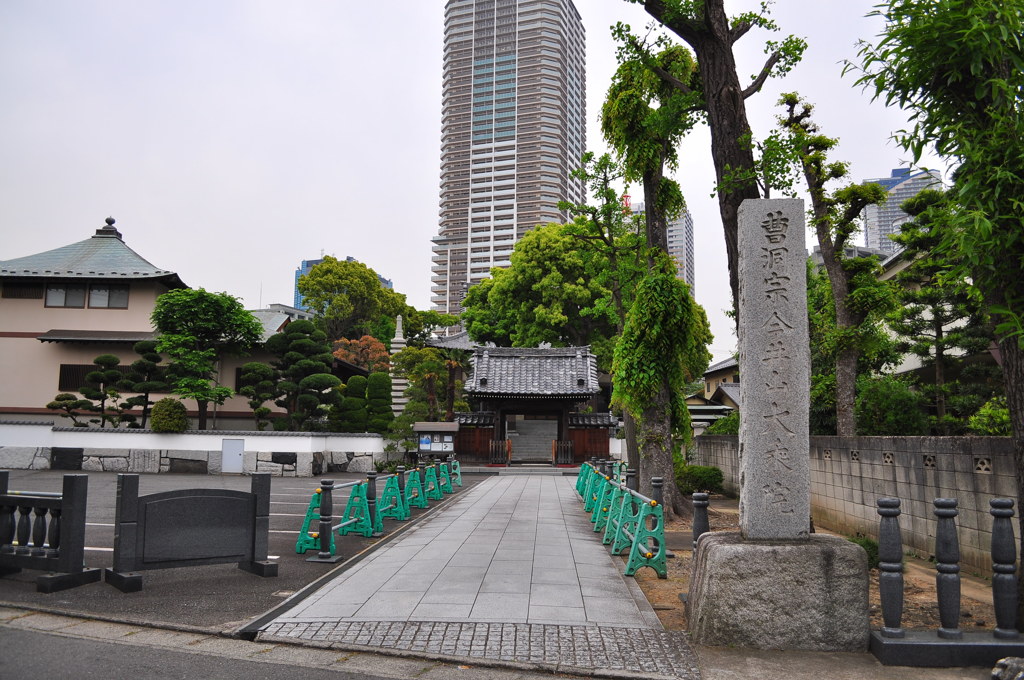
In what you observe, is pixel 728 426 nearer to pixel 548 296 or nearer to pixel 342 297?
pixel 548 296

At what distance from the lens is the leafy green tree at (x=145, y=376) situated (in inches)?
944

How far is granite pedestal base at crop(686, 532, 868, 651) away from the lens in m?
5.07

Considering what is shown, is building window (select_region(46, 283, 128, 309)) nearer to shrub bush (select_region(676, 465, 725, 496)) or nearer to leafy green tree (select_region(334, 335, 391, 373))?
leafy green tree (select_region(334, 335, 391, 373))

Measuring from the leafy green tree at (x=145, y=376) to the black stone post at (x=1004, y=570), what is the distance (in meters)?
25.7

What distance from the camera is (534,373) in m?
31.9

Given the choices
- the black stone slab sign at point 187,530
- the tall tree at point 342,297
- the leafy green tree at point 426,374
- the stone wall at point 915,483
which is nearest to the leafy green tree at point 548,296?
the leafy green tree at point 426,374

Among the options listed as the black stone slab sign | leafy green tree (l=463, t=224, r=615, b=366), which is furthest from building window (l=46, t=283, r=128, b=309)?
the black stone slab sign

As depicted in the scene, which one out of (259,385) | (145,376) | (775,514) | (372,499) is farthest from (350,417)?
(775,514)

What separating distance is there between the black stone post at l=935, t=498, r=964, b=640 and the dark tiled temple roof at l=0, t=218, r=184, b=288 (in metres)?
30.2

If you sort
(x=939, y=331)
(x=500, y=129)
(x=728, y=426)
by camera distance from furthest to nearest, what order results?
(x=500, y=129) → (x=728, y=426) → (x=939, y=331)

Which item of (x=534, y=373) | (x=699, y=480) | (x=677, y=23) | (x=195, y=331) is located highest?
(x=677, y=23)

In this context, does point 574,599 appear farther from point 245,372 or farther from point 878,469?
point 245,372

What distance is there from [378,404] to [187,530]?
842 inches

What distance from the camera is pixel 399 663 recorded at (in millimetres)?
4742
